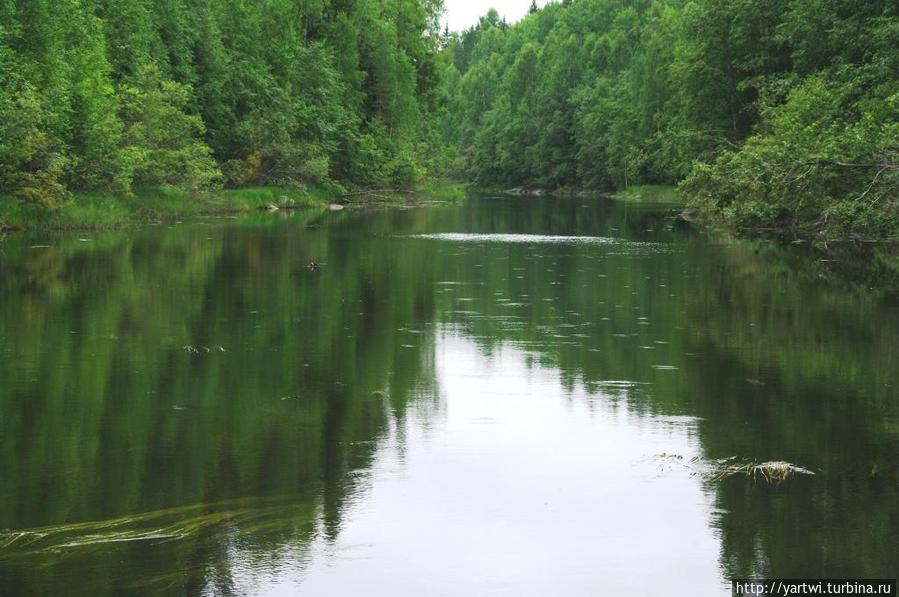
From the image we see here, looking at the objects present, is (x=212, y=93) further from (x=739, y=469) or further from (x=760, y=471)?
(x=760, y=471)

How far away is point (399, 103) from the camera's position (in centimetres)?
8375

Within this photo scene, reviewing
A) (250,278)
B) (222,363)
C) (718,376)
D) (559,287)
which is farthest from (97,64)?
(718,376)

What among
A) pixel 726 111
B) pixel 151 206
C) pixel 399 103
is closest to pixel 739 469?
pixel 151 206

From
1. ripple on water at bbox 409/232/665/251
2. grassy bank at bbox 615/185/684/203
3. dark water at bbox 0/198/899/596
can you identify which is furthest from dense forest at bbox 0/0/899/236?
dark water at bbox 0/198/899/596

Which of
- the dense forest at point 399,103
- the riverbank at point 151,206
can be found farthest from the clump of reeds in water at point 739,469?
the riverbank at point 151,206

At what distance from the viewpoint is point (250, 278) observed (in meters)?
25.8

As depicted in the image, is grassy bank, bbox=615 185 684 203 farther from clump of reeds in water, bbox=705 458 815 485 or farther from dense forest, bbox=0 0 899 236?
clump of reeds in water, bbox=705 458 815 485

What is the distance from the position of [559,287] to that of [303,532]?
17229mm

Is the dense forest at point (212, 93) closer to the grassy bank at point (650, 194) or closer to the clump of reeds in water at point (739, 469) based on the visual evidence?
the grassy bank at point (650, 194)

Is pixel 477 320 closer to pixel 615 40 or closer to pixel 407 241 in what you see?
pixel 407 241

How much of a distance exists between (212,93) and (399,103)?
22.3 meters

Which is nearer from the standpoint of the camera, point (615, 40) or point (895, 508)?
point (895, 508)

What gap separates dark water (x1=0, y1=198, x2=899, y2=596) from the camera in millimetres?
7922

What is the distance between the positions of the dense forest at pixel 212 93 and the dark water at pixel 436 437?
18436 millimetres
